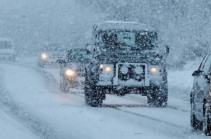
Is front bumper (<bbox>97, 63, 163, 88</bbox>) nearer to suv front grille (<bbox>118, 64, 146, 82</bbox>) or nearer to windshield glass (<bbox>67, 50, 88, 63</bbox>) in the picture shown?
suv front grille (<bbox>118, 64, 146, 82</bbox>)

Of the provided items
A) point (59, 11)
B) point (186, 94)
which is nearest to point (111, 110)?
point (186, 94)

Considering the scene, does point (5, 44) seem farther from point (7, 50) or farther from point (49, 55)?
point (49, 55)

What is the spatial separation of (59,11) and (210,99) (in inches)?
3957

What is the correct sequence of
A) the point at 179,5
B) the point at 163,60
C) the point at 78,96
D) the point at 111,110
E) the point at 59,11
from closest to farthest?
the point at 111,110 < the point at 163,60 < the point at 78,96 < the point at 179,5 < the point at 59,11

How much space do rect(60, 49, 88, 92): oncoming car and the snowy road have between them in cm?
47

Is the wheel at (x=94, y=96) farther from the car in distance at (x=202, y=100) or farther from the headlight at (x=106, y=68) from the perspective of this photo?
the car in distance at (x=202, y=100)

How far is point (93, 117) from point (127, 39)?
4893 mm

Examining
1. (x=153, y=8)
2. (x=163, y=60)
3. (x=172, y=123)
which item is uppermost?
(x=153, y=8)

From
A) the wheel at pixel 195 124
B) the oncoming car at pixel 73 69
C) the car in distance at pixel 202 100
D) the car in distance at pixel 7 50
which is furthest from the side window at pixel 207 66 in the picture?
the car in distance at pixel 7 50

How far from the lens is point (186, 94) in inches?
883

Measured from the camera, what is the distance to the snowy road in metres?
10.9

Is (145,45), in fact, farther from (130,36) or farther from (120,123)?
(120,123)

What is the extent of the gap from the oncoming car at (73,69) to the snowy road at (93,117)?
18.5 inches

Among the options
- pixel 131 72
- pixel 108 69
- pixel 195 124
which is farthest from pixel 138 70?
pixel 195 124
